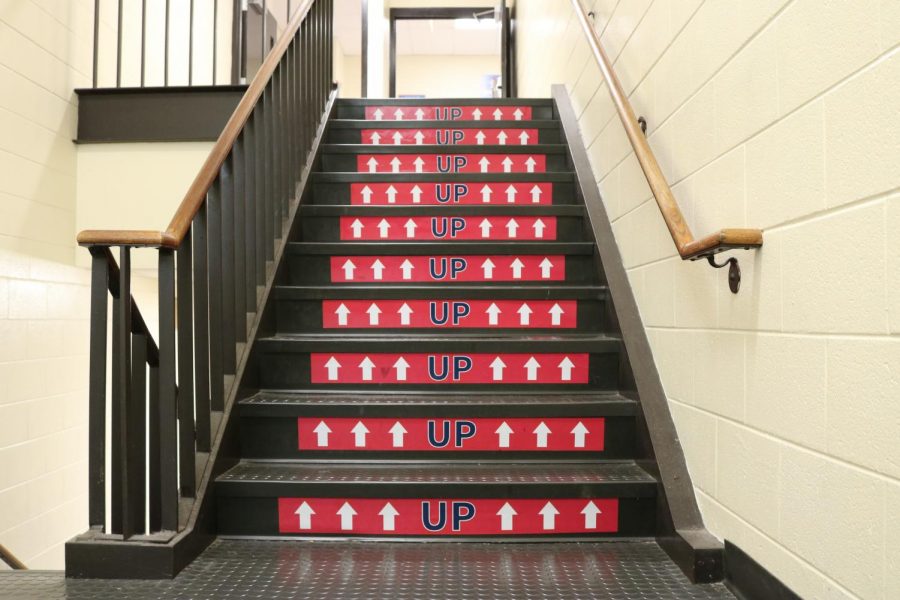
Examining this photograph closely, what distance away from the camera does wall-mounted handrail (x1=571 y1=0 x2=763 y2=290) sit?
1.17 metres

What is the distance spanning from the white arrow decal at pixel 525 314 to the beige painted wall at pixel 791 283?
52cm

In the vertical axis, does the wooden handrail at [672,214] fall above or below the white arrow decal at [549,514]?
above

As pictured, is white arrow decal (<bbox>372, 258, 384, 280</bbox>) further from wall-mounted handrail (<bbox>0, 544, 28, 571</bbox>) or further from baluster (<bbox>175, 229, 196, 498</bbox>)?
wall-mounted handrail (<bbox>0, 544, 28, 571</bbox>)

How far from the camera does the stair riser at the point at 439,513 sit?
5.20ft

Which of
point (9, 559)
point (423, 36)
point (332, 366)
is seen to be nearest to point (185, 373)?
point (332, 366)

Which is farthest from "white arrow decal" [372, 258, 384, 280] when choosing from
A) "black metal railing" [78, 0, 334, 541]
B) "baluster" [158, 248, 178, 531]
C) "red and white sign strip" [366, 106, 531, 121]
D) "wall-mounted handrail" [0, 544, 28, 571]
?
"wall-mounted handrail" [0, 544, 28, 571]

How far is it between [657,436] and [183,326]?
4.10 ft

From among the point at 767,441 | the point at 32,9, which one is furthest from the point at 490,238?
the point at 32,9

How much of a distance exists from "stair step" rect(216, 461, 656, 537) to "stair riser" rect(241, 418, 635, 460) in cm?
17

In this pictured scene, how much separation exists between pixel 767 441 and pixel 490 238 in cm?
148

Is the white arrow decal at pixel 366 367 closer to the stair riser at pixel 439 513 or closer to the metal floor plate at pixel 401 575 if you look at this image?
the stair riser at pixel 439 513

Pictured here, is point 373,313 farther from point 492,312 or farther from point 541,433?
point 541,433

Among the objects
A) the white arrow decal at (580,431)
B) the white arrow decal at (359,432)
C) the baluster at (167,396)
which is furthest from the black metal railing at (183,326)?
the white arrow decal at (580,431)

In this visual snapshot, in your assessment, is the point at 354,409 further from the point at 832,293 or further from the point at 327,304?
the point at 832,293
